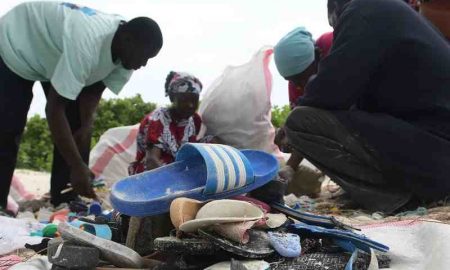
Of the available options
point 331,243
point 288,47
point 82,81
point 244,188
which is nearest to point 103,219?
point 244,188

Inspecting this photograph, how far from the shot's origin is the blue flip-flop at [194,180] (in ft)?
5.37

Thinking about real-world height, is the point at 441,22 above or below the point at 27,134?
above

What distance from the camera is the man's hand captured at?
3.36m

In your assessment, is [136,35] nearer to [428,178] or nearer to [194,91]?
[194,91]

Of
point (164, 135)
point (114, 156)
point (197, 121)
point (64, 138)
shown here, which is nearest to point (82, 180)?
point (64, 138)

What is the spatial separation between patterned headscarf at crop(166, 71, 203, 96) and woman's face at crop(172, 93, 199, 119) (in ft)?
0.09

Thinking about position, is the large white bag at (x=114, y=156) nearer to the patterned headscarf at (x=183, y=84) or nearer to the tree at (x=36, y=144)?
the patterned headscarf at (x=183, y=84)

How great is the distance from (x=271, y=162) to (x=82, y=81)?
1588mm

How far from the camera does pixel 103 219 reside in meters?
1.97

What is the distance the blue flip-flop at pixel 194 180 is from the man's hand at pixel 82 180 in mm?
1545

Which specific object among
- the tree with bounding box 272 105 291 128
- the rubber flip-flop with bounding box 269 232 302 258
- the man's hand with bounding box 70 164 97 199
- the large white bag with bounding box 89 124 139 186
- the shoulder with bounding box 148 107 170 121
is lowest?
the tree with bounding box 272 105 291 128

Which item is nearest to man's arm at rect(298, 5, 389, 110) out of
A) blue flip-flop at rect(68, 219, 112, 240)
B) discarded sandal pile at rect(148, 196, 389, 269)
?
discarded sandal pile at rect(148, 196, 389, 269)

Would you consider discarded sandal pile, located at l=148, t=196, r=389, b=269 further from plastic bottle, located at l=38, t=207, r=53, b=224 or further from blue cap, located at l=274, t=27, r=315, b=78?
blue cap, located at l=274, t=27, r=315, b=78

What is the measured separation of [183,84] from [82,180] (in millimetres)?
928
